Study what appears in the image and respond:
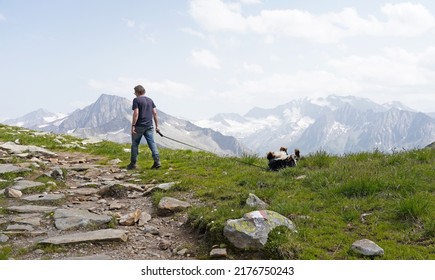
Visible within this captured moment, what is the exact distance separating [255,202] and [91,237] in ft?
11.8

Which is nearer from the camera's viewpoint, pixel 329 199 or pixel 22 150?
pixel 329 199

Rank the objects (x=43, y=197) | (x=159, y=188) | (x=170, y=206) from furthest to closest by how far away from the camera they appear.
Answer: (x=159, y=188), (x=43, y=197), (x=170, y=206)

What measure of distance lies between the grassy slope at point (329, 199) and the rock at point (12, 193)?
3.96 feet

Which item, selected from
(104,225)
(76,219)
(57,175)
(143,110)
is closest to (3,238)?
(76,219)

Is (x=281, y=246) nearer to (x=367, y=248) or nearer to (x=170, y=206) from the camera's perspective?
(x=367, y=248)

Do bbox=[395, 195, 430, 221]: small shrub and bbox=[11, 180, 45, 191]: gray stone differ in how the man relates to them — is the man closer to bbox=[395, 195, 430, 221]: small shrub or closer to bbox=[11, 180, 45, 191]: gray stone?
bbox=[11, 180, 45, 191]: gray stone

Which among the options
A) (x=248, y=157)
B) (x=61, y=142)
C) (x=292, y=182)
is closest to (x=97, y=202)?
(x=292, y=182)

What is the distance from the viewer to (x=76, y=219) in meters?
8.65

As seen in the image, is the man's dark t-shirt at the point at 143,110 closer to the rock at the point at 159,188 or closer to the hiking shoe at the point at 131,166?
the hiking shoe at the point at 131,166

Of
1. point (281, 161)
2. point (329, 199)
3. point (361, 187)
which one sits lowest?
point (329, 199)

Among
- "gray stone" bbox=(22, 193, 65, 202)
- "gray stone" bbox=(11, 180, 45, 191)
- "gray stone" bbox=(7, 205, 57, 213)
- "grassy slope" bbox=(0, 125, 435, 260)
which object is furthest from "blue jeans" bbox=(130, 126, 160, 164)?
"gray stone" bbox=(7, 205, 57, 213)

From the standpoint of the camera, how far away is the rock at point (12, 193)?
1048cm

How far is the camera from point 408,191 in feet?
30.0
